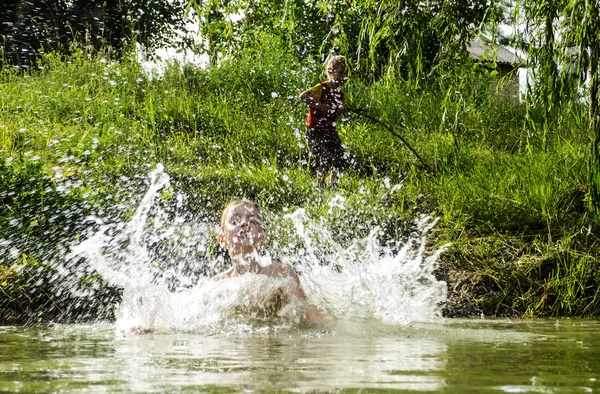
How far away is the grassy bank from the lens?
557 cm

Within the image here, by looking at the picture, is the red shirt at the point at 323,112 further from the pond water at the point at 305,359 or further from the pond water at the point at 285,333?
the pond water at the point at 305,359

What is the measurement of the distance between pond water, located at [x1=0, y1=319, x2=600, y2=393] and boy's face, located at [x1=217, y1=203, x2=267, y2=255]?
0.76m

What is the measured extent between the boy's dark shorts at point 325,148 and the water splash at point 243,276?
0.96 m

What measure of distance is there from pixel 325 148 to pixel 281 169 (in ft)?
1.67

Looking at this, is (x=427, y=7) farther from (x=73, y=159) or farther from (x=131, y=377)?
(x=73, y=159)

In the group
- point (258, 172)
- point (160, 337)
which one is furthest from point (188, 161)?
point (160, 337)

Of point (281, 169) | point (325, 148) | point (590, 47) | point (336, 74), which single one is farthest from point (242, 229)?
point (336, 74)

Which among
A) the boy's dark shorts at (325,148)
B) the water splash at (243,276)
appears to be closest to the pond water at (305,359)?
the water splash at (243,276)

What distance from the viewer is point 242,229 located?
16.1ft

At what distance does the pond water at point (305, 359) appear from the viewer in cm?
204

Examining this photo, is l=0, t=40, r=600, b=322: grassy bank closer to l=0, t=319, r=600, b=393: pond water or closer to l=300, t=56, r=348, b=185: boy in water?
l=300, t=56, r=348, b=185: boy in water

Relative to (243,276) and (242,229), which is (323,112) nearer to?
(242,229)

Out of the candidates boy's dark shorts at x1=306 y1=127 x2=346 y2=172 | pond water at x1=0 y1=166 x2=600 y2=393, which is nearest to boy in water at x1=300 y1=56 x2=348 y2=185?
boy's dark shorts at x1=306 y1=127 x2=346 y2=172

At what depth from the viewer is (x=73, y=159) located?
736 centimetres
